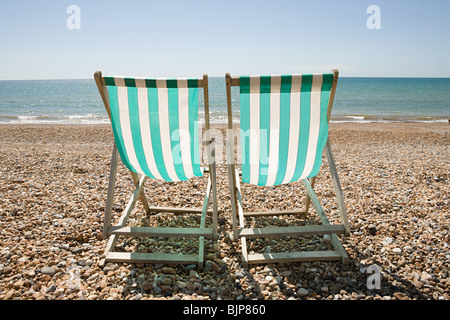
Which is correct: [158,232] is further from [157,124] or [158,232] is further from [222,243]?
[157,124]

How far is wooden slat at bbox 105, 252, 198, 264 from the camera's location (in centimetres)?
221

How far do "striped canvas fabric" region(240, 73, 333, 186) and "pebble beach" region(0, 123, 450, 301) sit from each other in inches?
26.5

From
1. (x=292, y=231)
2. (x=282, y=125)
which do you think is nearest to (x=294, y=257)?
(x=292, y=231)

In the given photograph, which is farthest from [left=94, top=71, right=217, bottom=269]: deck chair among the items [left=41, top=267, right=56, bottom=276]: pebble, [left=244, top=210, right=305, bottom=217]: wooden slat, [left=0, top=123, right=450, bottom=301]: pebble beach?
[left=244, top=210, right=305, bottom=217]: wooden slat

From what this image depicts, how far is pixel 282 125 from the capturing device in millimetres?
2252

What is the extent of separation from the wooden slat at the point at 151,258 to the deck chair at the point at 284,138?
1.31 ft

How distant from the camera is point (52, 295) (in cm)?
188

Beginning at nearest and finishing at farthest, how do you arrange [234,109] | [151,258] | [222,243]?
1. [151,258]
2. [222,243]
3. [234,109]

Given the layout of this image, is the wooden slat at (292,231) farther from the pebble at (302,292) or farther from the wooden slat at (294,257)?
the pebble at (302,292)

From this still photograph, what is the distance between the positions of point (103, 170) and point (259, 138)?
3.14m

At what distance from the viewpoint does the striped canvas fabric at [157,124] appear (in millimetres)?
2135

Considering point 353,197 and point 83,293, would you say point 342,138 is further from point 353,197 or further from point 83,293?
point 83,293

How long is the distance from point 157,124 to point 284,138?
98 cm
